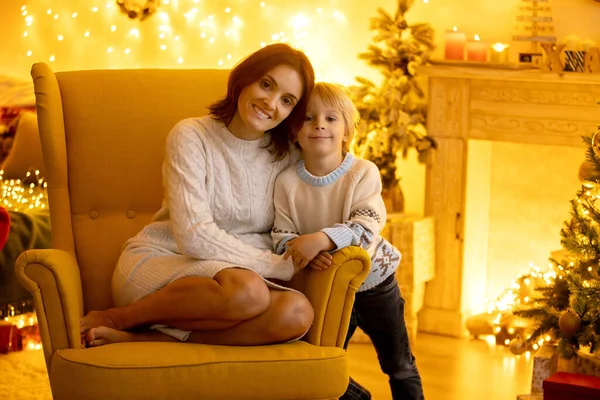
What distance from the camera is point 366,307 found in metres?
2.54

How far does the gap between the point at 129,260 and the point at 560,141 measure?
1.86 meters

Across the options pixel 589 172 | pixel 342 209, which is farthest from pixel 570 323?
pixel 342 209

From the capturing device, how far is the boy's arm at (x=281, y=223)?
247 cm

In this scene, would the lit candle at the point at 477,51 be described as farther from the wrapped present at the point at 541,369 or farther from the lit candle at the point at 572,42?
the wrapped present at the point at 541,369

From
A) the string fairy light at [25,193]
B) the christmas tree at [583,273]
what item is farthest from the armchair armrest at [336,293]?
the string fairy light at [25,193]

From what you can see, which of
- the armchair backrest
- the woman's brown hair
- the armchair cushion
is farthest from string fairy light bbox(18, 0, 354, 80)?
the armchair cushion

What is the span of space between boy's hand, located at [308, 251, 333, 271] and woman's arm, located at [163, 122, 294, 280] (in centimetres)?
8

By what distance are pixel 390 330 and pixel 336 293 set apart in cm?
29

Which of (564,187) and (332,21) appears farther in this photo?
(332,21)

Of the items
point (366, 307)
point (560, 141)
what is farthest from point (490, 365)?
point (366, 307)

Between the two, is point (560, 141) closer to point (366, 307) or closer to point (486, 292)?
point (486, 292)

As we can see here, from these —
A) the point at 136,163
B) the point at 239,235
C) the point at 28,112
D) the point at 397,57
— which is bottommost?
the point at 239,235

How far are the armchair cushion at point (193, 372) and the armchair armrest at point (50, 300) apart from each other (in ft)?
0.21

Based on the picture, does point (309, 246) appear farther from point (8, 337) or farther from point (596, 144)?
point (8, 337)
